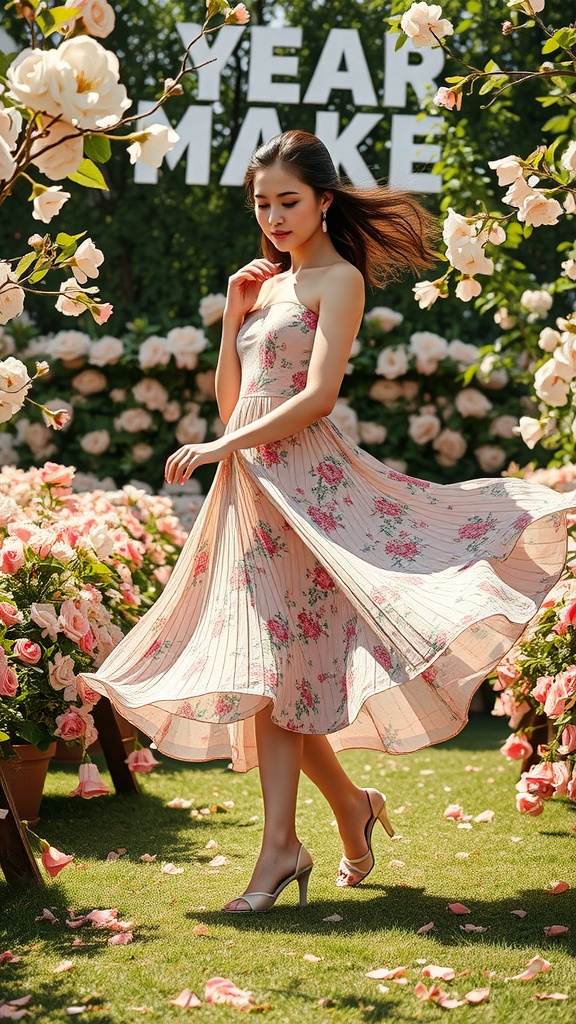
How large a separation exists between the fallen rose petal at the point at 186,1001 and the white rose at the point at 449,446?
13.0 ft

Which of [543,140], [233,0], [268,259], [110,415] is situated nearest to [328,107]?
[233,0]

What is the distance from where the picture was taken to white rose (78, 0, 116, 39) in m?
1.72

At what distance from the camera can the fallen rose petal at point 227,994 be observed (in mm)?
1925

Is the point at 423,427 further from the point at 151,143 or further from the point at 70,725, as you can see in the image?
the point at 151,143

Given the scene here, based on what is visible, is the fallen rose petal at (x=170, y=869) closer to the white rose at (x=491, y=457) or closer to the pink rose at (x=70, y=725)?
the pink rose at (x=70, y=725)

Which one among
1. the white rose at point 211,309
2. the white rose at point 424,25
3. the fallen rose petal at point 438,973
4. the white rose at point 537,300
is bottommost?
the fallen rose petal at point 438,973

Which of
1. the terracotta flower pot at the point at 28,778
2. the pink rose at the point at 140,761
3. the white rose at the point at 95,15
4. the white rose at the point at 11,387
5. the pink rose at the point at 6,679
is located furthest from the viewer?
the pink rose at the point at 140,761

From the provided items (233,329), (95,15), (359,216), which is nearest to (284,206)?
(359,216)

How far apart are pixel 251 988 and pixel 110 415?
159 inches

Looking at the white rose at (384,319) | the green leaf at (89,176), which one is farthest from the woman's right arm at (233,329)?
the white rose at (384,319)

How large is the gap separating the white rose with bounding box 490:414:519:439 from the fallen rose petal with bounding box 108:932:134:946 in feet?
12.3

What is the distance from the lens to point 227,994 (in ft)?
6.42

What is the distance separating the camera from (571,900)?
101 inches

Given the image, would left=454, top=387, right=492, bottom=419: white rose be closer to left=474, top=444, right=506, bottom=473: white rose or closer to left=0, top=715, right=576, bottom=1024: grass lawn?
left=474, top=444, right=506, bottom=473: white rose
